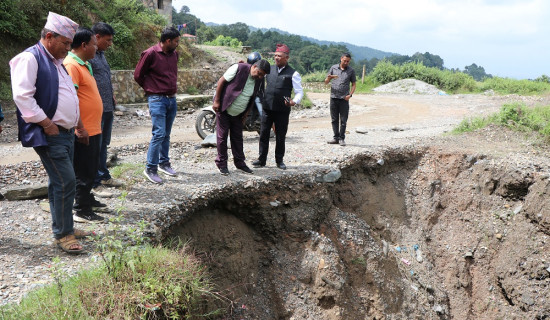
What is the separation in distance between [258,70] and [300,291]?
9.52 feet

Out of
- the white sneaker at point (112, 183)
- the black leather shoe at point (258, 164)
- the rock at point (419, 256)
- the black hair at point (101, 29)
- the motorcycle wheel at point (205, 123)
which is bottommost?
the rock at point (419, 256)

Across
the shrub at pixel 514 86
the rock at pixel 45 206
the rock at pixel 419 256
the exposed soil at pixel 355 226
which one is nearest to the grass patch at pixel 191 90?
the exposed soil at pixel 355 226

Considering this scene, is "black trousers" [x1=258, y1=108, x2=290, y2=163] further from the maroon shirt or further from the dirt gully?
the maroon shirt

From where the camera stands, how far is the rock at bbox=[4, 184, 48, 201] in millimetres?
4762

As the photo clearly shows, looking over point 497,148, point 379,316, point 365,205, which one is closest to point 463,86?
point 497,148

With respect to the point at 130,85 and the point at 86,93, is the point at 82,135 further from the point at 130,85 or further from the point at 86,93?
the point at 130,85

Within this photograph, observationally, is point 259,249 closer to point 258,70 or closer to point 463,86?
point 258,70

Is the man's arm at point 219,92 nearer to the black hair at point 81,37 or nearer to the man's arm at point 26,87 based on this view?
the black hair at point 81,37

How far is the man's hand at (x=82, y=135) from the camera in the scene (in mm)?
3742

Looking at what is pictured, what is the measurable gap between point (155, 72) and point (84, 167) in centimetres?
162

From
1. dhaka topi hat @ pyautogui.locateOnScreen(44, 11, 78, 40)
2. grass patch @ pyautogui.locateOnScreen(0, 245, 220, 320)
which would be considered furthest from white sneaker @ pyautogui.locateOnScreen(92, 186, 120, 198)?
dhaka topi hat @ pyautogui.locateOnScreen(44, 11, 78, 40)

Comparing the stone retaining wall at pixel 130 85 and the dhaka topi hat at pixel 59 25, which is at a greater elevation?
the dhaka topi hat at pixel 59 25

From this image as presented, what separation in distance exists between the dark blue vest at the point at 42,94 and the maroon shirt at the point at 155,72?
1768 mm

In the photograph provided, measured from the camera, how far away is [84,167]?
4.00 m
